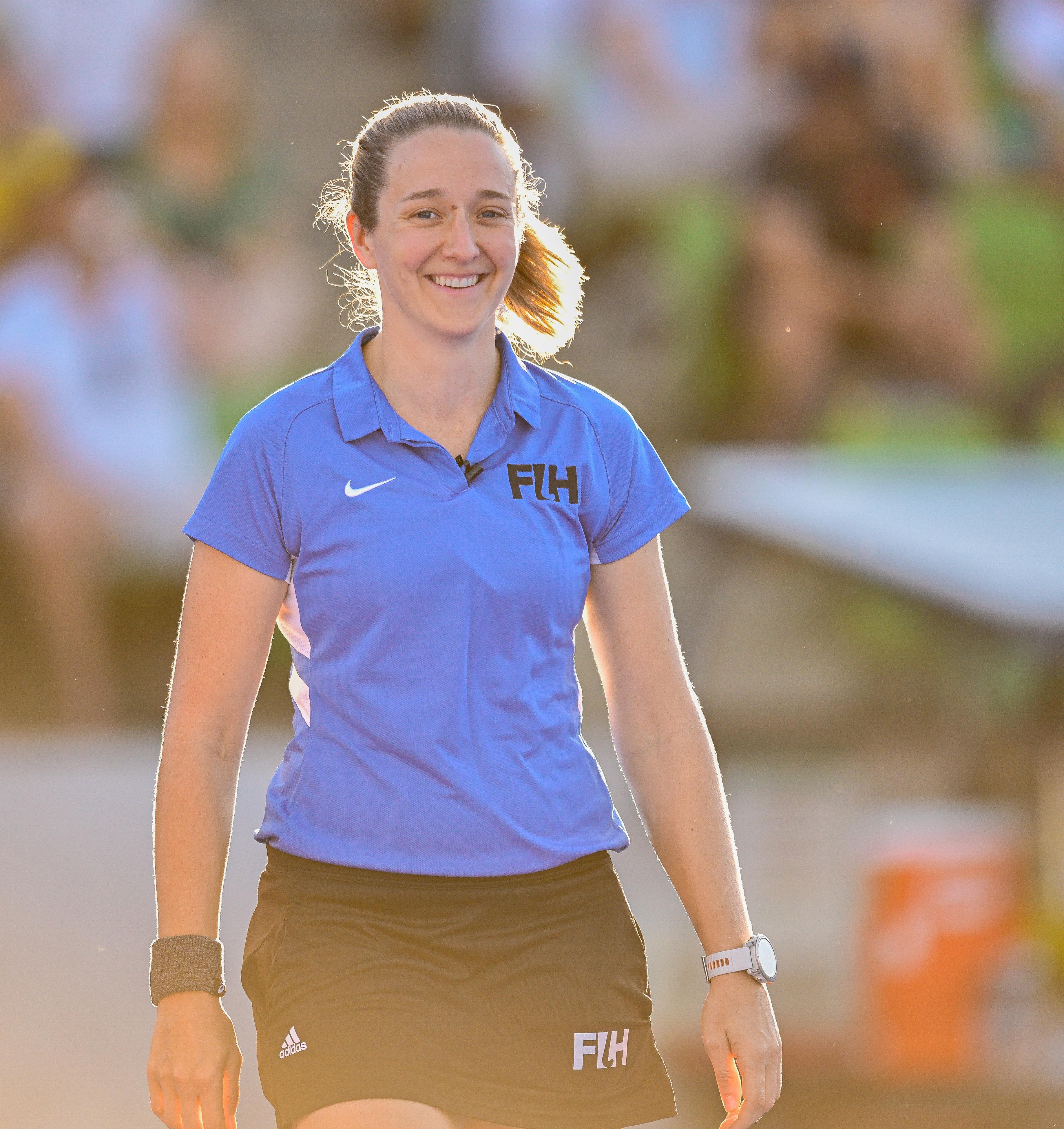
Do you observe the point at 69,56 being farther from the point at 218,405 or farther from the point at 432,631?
the point at 432,631

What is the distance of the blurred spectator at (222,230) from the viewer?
6484 mm

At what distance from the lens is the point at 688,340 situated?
23.3 feet

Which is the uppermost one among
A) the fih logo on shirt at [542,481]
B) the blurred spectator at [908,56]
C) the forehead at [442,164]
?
the blurred spectator at [908,56]

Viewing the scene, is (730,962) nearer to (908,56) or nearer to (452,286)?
(452,286)

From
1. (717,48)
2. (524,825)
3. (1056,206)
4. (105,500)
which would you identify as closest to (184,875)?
(524,825)

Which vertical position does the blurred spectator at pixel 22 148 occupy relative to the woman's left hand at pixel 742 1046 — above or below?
above

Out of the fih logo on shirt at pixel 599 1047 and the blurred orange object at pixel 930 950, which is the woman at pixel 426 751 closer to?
the fih logo on shirt at pixel 599 1047

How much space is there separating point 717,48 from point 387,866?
6308mm

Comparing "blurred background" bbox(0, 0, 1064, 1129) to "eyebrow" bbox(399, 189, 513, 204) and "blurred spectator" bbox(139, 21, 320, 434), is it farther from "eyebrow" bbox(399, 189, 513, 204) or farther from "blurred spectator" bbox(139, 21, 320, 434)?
"eyebrow" bbox(399, 189, 513, 204)

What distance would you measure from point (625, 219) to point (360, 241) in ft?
18.7

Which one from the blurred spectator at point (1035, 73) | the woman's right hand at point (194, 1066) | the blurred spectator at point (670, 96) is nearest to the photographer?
the woman's right hand at point (194, 1066)

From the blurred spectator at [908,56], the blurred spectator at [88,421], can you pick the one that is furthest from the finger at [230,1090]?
the blurred spectator at [908,56]

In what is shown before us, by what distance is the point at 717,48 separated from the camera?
7145 millimetres

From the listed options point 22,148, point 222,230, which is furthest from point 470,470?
point 22,148
